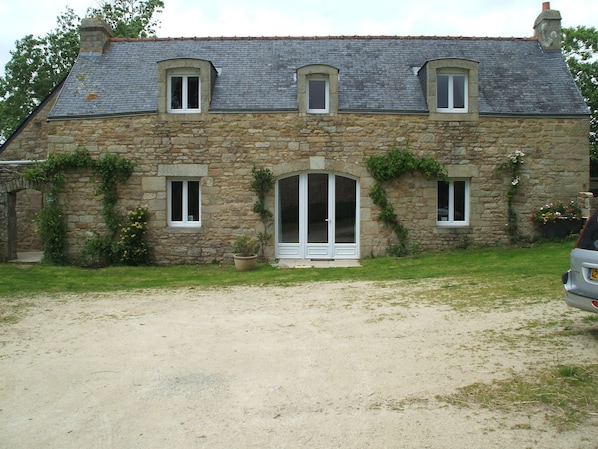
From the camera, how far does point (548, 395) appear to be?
14.0 ft

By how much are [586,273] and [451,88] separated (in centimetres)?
953

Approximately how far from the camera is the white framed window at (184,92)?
551 inches

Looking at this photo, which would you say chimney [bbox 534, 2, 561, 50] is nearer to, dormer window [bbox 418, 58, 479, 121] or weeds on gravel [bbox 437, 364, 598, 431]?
dormer window [bbox 418, 58, 479, 121]

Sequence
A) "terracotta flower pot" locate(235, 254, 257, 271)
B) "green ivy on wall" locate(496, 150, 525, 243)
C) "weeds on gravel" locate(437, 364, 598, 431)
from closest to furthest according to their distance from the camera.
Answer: "weeds on gravel" locate(437, 364, 598, 431) → "terracotta flower pot" locate(235, 254, 257, 271) → "green ivy on wall" locate(496, 150, 525, 243)

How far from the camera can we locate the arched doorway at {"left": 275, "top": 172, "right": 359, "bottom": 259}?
46.1 feet

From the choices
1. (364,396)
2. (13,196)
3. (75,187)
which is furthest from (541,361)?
(13,196)

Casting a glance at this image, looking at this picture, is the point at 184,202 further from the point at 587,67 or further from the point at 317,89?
the point at 587,67

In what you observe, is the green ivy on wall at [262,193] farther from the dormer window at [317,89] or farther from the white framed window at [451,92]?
the white framed window at [451,92]

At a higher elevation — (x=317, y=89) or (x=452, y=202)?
(x=317, y=89)

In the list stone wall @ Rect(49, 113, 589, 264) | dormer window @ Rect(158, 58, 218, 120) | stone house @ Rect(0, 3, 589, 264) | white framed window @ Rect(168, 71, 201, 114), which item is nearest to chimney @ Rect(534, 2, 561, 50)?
stone house @ Rect(0, 3, 589, 264)

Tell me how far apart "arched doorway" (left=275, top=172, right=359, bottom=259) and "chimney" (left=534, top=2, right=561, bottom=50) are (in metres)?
7.27

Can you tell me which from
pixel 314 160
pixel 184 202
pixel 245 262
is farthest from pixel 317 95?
pixel 245 262

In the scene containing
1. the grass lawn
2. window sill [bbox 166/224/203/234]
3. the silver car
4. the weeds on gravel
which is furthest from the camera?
window sill [bbox 166/224/203/234]

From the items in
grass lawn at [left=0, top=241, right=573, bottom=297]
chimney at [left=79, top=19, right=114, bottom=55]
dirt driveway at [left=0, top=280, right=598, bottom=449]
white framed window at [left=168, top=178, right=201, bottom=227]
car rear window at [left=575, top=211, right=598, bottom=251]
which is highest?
chimney at [left=79, top=19, right=114, bottom=55]
